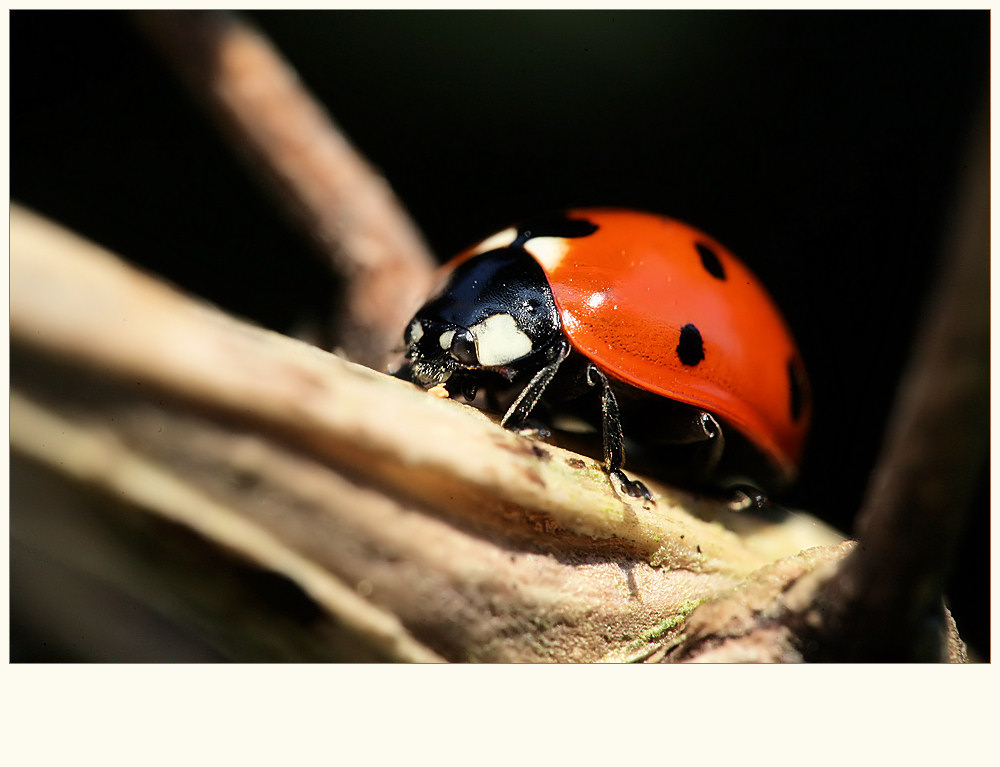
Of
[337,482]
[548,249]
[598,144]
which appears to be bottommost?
[337,482]

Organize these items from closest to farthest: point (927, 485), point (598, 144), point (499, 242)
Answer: point (927, 485) < point (499, 242) < point (598, 144)

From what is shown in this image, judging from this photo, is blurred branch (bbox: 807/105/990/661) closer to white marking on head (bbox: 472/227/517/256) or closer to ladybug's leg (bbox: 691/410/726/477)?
ladybug's leg (bbox: 691/410/726/477)

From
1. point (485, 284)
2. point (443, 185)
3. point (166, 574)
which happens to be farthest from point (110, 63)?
point (166, 574)


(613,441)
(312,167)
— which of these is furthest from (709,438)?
(312,167)

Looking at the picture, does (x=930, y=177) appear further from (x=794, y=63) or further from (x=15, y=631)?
(x=15, y=631)

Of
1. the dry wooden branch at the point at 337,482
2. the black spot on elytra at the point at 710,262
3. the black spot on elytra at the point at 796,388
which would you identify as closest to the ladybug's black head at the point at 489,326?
the dry wooden branch at the point at 337,482

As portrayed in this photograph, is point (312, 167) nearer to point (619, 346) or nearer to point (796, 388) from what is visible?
point (619, 346)
